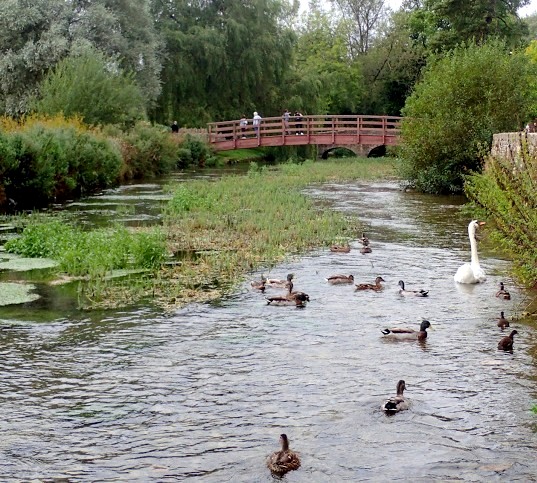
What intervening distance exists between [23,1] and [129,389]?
1505 inches

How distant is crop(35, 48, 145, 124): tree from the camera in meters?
37.4

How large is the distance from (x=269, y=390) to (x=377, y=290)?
17.0 feet

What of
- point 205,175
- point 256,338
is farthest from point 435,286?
point 205,175

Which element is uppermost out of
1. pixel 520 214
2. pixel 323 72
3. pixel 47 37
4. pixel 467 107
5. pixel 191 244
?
pixel 323 72

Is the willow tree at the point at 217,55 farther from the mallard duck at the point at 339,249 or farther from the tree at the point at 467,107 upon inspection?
the mallard duck at the point at 339,249

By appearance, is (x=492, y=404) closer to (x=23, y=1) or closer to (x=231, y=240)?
(x=231, y=240)

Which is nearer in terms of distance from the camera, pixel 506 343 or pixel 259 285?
pixel 506 343

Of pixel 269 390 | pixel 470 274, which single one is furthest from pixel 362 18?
pixel 269 390

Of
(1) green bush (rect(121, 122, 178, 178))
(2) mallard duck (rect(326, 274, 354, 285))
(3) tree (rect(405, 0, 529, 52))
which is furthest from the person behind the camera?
(3) tree (rect(405, 0, 529, 52))

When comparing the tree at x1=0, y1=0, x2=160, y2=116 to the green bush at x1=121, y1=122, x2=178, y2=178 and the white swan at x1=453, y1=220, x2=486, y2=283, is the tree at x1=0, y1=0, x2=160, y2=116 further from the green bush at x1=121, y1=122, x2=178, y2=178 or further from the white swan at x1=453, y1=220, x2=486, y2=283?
the white swan at x1=453, y1=220, x2=486, y2=283

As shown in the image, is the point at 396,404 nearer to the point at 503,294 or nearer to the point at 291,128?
the point at 503,294

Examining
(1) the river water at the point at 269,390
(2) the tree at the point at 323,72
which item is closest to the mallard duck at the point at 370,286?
(1) the river water at the point at 269,390

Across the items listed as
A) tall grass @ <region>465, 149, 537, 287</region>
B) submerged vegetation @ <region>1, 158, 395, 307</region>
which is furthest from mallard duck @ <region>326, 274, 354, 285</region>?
tall grass @ <region>465, 149, 537, 287</region>

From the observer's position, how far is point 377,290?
14094 millimetres
